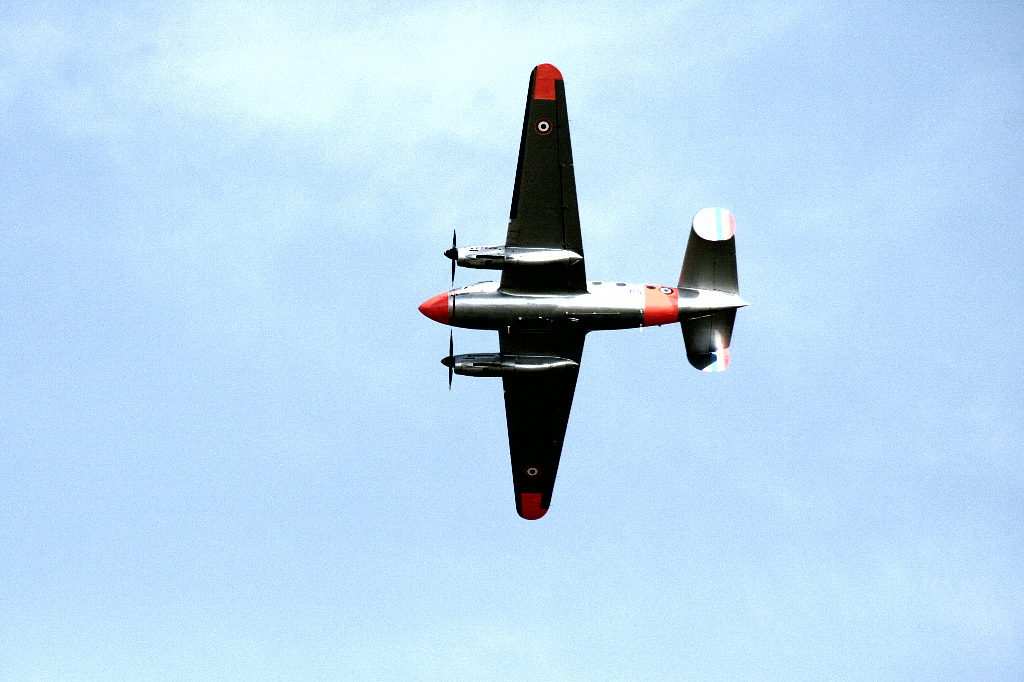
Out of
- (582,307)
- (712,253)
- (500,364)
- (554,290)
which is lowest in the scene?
(500,364)

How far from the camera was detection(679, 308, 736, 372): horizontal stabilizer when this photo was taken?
50.9m

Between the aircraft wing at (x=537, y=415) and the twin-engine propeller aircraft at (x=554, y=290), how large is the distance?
0.29 ft

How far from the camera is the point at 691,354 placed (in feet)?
168

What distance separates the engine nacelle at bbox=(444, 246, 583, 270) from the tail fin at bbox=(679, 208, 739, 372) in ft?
17.1

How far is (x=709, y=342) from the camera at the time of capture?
5106cm

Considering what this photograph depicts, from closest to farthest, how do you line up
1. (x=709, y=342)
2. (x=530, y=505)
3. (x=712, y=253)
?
1. (x=712, y=253)
2. (x=709, y=342)
3. (x=530, y=505)

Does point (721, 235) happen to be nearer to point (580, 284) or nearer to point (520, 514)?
point (580, 284)

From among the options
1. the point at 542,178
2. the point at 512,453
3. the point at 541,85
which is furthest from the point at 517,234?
the point at 512,453

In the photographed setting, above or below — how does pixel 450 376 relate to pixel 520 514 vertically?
above

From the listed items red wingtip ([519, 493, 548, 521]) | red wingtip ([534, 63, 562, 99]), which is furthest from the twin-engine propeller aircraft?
red wingtip ([519, 493, 548, 521])

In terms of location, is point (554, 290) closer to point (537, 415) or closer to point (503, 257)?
point (503, 257)

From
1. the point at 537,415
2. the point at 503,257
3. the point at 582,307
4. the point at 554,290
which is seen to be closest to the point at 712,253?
the point at 582,307

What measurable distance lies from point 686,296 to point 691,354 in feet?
8.15

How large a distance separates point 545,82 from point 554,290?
809 cm
